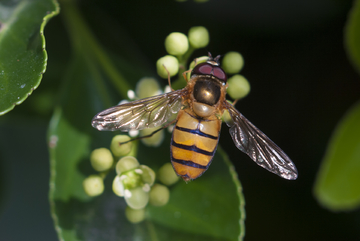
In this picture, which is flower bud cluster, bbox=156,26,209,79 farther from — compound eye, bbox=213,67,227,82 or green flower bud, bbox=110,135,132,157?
green flower bud, bbox=110,135,132,157

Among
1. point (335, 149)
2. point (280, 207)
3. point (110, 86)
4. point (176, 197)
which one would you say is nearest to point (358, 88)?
point (335, 149)

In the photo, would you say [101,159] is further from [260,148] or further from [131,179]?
[260,148]

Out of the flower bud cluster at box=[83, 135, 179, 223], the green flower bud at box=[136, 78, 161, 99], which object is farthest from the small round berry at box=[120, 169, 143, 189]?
the green flower bud at box=[136, 78, 161, 99]

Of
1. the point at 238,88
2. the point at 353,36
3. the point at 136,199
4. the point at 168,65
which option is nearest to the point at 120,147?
the point at 136,199

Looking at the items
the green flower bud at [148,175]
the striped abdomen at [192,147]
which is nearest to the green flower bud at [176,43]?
the striped abdomen at [192,147]

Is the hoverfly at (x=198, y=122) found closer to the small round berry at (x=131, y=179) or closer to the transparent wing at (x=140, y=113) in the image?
the transparent wing at (x=140, y=113)

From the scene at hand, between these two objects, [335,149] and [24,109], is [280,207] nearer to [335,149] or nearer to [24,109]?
[335,149]
